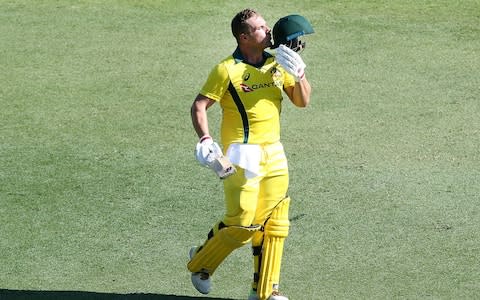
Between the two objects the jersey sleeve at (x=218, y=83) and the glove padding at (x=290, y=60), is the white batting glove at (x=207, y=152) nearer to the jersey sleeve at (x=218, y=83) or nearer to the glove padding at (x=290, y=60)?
the jersey sleeve at (x=218, y=83)

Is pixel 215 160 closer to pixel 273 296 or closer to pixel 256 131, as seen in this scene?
pixel 256 131

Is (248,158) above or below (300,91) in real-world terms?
below

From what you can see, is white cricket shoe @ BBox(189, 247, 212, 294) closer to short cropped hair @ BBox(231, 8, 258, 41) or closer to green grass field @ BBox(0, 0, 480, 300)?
green grass field @ BBox(0, 0, 480, 300)

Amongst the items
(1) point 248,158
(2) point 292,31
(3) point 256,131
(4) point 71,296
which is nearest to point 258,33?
(2) point 292,31

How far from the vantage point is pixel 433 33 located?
14.8 m

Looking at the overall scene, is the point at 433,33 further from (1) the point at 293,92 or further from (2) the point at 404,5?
(1) the point at 293,92

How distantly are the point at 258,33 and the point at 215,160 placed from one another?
104cm

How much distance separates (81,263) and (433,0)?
7.86m

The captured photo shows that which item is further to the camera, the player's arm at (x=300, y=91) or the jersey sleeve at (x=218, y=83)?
the player's arm at (x=300, y=91)

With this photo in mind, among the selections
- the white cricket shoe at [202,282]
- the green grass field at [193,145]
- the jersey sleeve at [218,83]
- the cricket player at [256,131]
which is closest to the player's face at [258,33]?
the cricket player at [256,131]

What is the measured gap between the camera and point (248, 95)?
8.82m

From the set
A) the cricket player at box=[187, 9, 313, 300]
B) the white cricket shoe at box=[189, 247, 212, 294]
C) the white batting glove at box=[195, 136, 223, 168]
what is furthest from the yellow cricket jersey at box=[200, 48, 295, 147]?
the white cricket shoe at box=[189, 247, 212, 294]

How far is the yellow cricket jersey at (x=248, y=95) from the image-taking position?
346 inches

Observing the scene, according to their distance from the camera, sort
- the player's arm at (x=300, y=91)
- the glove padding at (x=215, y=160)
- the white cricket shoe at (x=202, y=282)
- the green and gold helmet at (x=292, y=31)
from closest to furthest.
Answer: the glove padding at (x=215, y=160) → the green and gold helmet at (x=292, y=31) → the player's arm at (x=300, y=91) → the white cricket shoe at (x=202, y=282)
